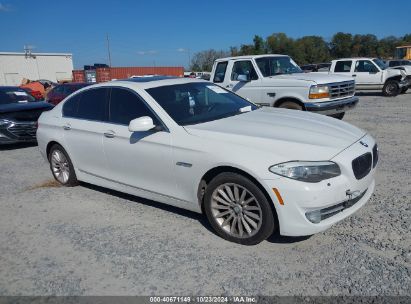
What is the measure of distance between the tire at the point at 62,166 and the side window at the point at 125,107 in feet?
4.40

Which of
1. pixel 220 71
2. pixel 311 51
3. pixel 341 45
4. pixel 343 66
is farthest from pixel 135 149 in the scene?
pixel 341 45

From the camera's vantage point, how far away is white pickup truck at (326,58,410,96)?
56.4 feet

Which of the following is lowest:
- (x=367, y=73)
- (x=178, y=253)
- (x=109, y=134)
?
(x=178, y=253)

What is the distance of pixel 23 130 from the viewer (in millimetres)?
9195

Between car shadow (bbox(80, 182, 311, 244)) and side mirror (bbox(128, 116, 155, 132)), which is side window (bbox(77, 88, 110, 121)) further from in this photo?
car shadow (bbox(80, 182, 311, 244))

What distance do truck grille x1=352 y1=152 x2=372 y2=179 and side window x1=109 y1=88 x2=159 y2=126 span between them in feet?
7.04

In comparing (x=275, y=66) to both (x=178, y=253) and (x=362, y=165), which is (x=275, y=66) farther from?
(x=178, y=253)

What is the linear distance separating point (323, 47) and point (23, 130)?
286 ft

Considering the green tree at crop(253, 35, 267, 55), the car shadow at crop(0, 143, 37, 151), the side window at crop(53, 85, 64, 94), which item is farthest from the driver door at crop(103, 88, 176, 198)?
the green tree at crop(253, 35, 267, 55)

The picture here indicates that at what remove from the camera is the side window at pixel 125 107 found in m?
4.43

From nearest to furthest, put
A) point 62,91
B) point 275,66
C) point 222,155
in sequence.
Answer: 1. point 222,155
2. point 275,66
3. point 62,91

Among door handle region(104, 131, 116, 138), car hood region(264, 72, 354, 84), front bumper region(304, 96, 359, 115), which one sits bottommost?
front bumper region(304, 96, 359, 115)

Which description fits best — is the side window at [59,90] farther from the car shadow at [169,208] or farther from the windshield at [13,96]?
the car shadow at [169,208]

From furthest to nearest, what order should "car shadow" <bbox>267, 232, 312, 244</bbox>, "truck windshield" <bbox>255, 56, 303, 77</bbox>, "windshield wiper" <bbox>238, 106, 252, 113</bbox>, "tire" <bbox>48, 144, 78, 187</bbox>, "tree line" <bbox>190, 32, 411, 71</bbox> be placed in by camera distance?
"tree line" <bbox>190, 32, 411, 71</bbox>
"truck windshield" <bbox>255, 56, 303, 77</bbox>
"tire" <bbox>48, 144, 78, 187</bbox>
"windshield wiper" <bbox>238, 106, 252, 113</bbox>
"car shadow" <bbox>267, 232, 312, 244</bbox>
